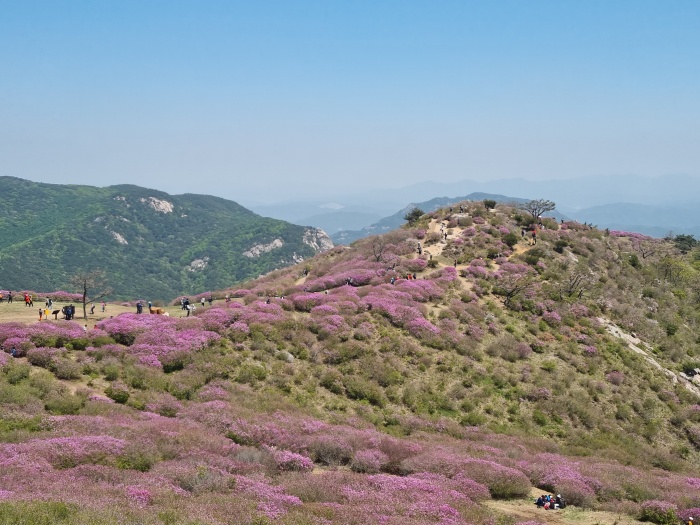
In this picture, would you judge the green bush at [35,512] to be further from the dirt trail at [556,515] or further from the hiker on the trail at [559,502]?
the hiker on the trail at [559,502]

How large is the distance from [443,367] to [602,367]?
14.0m

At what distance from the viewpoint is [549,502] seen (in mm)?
16734

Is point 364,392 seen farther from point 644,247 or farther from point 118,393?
point 644,247

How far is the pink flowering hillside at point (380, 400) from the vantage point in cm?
1352

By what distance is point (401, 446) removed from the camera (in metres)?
19.5

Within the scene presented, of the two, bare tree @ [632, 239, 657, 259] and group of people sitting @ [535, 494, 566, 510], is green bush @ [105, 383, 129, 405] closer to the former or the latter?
group of people sitting @ [535, 494, 566, 510]

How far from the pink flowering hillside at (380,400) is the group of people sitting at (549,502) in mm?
321

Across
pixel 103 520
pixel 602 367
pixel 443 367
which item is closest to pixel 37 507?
pixel 103 520

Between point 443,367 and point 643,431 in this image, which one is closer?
point 643,431

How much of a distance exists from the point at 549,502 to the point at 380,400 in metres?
12.1

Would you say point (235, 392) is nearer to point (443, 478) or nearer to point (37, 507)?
point (443, 478)

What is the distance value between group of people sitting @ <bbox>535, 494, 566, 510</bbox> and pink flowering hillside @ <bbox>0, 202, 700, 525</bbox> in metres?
0.32

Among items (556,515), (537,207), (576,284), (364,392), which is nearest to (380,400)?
(364,392)

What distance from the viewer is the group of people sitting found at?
16.7 m
